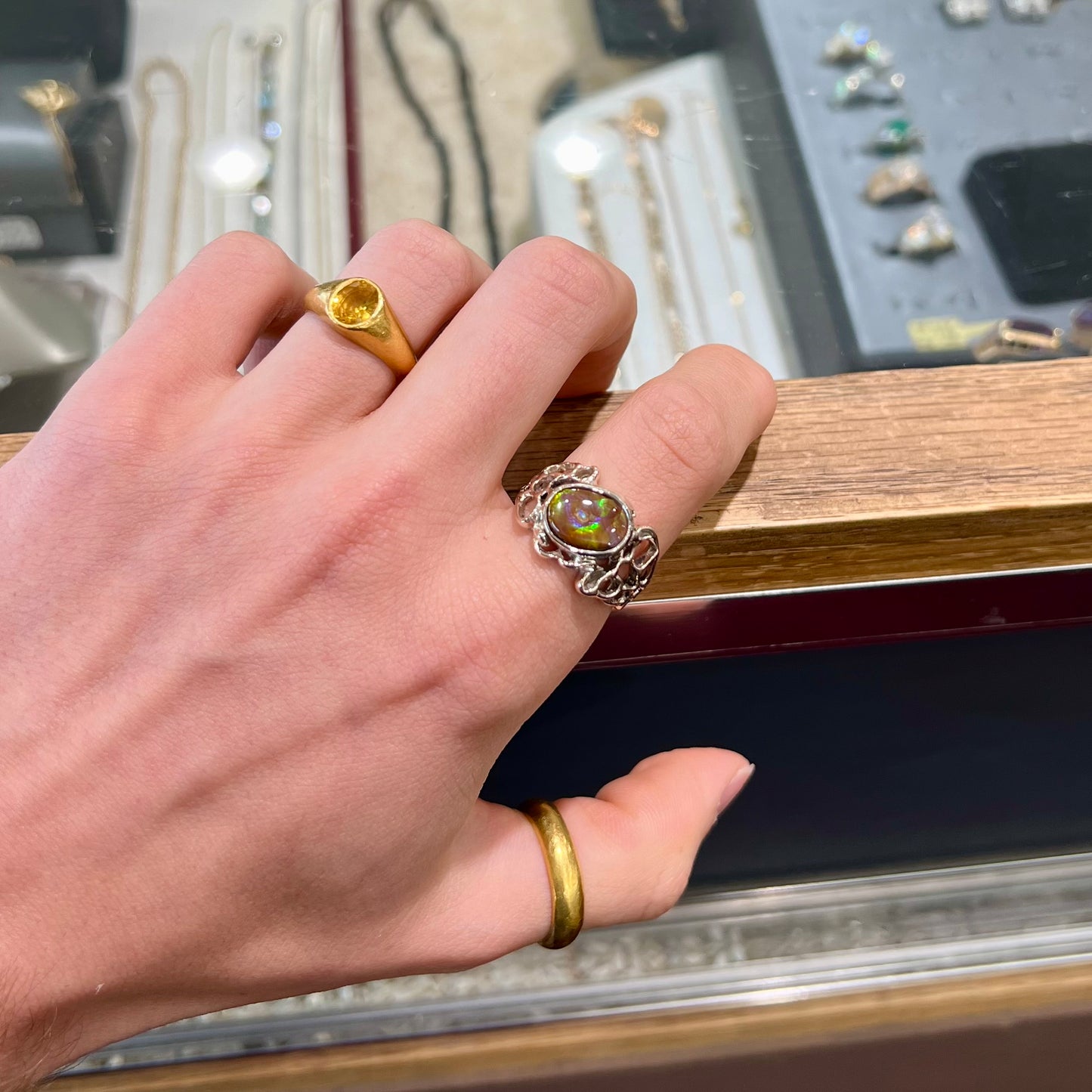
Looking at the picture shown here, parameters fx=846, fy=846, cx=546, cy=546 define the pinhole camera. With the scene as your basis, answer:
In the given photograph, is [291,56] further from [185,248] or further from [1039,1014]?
[1039,1014]

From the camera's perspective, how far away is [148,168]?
2.18ft

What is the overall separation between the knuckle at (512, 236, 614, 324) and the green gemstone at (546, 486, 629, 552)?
9 cm

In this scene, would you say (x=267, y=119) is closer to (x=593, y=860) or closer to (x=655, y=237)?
(x=655, y=237)

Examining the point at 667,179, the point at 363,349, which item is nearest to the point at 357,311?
the point at 363,349

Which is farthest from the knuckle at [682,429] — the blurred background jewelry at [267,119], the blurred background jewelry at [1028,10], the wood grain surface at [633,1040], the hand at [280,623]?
the blurred background jewelry at [1028,10]

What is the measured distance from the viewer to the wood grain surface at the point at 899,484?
0.39m

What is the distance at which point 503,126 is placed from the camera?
0.71m

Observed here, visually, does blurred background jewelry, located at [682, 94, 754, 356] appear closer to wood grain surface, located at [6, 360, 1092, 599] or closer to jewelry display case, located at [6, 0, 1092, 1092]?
jewelry display case, located at [6, 0, 1092, 1092]

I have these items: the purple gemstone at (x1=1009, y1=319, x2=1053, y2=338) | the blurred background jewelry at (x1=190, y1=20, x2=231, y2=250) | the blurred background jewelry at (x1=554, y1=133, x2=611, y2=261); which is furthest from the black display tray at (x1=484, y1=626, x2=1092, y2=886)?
the blurred background jewelry at (x1=190, y1=20, x2=231, y2=250)

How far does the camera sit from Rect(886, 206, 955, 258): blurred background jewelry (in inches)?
24.8

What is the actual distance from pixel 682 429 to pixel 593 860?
0.23 m

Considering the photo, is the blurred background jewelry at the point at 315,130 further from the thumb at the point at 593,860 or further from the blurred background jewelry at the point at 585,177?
the thumb at the point at 593,860

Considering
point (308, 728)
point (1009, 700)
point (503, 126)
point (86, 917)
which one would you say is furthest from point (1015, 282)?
point (86, 917)

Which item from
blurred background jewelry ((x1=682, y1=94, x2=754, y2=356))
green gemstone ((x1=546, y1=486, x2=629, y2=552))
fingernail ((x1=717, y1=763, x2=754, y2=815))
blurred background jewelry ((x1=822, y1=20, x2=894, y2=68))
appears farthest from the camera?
blurred background jewelry ((x1=822, y1=20, x2=894, y2=68))
